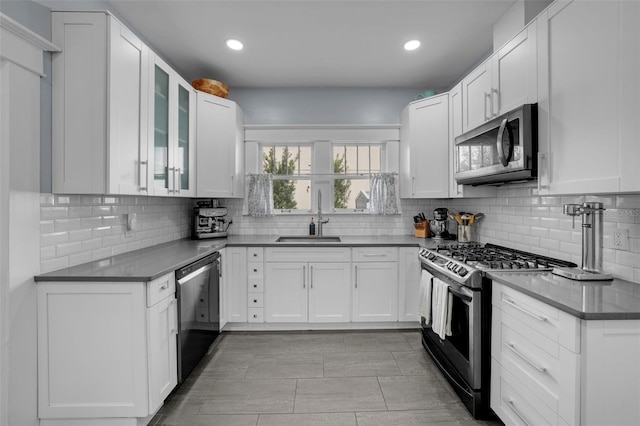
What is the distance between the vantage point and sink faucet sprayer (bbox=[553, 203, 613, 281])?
1.77 metres

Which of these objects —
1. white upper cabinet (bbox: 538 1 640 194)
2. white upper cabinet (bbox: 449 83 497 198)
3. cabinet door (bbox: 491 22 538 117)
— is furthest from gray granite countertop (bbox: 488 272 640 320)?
white upper cabinet (bbox: 449 83 497 198)

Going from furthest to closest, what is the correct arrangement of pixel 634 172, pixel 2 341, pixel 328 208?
pixel 328 208
pixel 2 341
pixel 634 172

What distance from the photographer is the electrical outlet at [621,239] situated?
5.69ft

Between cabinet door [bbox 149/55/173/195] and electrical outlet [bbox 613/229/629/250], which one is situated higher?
cabinet door [bbox 149/55/173/195]

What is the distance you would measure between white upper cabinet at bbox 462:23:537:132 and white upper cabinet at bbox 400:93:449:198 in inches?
15.1

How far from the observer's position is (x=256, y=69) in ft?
11.3

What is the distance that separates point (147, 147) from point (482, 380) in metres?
2.63

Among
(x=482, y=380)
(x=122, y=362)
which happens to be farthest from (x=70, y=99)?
(x=482, y=380)

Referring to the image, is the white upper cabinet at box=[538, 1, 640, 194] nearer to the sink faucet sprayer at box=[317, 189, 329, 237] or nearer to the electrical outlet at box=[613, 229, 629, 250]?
the electrical outlet at box=[613, 229, 629, 250]

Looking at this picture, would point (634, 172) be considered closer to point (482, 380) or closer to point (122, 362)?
point (482, 380)

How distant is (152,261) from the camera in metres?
2.24

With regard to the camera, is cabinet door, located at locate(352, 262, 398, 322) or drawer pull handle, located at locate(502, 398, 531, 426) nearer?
drawer pull handle, located at locate(502, 398, 531, 426)

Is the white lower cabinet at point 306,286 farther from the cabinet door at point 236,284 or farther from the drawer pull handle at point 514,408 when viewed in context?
the drawer pull handle at point 514,408

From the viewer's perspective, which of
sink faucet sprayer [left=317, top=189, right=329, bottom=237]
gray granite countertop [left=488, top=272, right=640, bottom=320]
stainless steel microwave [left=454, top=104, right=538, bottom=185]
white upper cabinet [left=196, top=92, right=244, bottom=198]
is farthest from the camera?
sink faucet sprayer [left=317, top=189, right=329, bottom=237]
